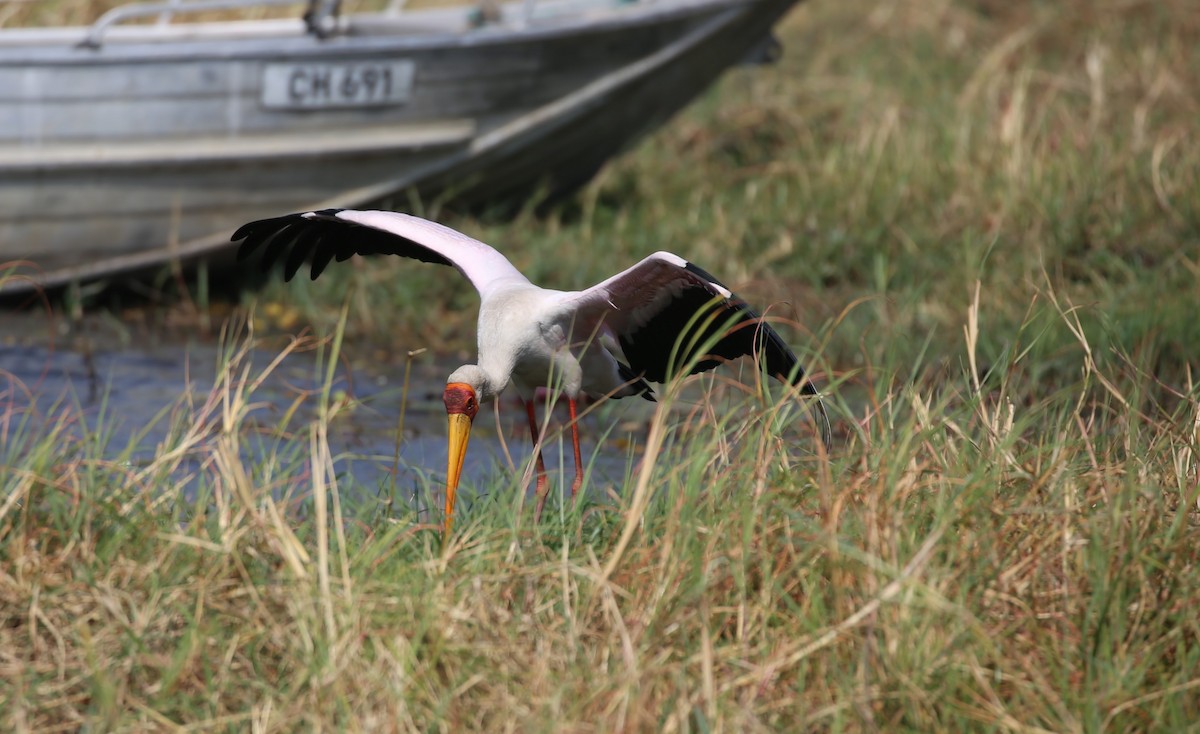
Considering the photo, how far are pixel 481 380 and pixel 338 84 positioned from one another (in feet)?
10.3

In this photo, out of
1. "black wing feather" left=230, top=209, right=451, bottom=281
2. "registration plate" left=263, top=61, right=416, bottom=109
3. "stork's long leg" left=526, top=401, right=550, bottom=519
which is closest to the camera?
"stork's long leg" left=526, top=401, right=550, bottom=519

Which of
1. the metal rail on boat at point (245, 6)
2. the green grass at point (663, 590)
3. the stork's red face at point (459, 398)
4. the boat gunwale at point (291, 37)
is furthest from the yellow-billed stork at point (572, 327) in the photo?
the boat gunwale at point (291, 37)

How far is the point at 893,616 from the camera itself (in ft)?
8.76

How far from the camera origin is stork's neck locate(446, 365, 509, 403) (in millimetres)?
3547

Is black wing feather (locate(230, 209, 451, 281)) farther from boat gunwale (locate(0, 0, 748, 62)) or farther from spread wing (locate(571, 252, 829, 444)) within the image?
boat gunwale (locate(0, 0, 748, 62))

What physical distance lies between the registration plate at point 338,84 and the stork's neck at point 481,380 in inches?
119

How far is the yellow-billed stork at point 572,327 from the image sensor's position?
11.4 ft

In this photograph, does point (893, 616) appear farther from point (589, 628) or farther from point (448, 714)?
point (448, 714)

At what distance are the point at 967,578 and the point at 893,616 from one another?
0.20m

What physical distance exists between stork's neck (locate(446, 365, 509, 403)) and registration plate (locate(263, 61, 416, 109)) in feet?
9.88

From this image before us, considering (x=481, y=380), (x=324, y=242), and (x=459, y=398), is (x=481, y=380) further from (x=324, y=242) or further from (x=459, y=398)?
(x=324, y=242)

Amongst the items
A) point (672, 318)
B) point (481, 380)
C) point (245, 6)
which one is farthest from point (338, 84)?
point (481, 380)

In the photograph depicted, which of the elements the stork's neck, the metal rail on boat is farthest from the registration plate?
the stork's neck

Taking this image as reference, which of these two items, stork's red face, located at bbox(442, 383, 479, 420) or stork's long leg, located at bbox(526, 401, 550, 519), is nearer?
stork's long leg, located at bbox(526, 401, 550, 519)
